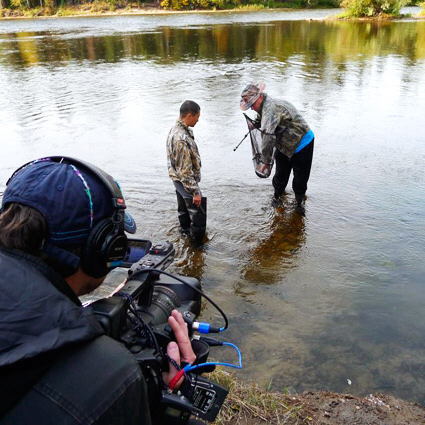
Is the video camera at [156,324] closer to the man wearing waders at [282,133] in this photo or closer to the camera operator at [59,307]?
the camera operator at [59,307]

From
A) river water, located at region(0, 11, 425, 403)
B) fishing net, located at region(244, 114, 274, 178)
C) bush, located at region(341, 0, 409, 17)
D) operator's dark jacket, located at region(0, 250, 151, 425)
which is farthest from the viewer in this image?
bush, located at region(341, 0, 409, 17)

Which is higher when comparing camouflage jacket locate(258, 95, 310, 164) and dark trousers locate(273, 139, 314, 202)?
camouflage jacket locate(258, 95, 310, 164)

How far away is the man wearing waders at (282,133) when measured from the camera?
20.7ft

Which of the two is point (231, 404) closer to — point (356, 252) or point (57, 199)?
point (57, 199)

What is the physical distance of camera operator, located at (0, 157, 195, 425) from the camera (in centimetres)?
106

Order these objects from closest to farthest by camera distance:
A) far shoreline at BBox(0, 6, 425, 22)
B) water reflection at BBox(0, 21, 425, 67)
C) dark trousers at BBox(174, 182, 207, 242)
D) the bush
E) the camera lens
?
the camera lens
dark trousers at BBox(174, 182, 207, 242)
water reflection at BBox(0, 21, 425, 67)
the bush
far shoreline at BBox(0, 6, 425, 22)

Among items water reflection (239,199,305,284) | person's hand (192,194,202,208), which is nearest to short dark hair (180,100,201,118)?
person's hand (192,194,202,208)

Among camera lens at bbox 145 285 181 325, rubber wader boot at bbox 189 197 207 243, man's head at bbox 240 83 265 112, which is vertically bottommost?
rubber wader boot at bbox 189 197 207 243

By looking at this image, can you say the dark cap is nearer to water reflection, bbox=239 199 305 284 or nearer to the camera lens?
the camera lens

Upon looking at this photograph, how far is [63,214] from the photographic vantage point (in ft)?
4.43

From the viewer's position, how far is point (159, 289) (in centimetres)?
215

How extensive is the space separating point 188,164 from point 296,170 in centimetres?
211

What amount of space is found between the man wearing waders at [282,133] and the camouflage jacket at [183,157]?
1227 millimetres

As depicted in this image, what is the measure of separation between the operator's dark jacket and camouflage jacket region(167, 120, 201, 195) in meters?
4.31
